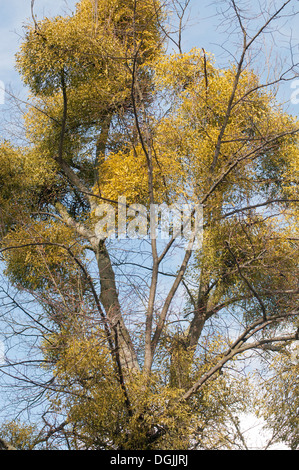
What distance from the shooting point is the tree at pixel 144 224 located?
24.6ft

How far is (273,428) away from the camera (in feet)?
30.3

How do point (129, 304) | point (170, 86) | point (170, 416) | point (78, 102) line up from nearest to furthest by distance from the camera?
point (170, 416), point (129, 304), point (170, 86), point (78, 102)

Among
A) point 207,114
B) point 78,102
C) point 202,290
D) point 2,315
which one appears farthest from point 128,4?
point 2,315

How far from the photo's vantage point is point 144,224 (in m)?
10.6

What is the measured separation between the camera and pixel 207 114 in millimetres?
10969

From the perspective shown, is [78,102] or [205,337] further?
[78,102]

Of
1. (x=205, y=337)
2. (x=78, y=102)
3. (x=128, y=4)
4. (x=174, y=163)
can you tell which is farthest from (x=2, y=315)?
(x=128, y=4)

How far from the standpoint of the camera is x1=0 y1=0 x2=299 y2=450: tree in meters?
7.50

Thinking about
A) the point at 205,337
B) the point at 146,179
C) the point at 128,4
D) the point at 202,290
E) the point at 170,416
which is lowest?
the point at 170,416

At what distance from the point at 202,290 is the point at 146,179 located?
8.22 ft

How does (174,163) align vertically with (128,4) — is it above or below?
below

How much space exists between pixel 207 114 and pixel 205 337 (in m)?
4.59

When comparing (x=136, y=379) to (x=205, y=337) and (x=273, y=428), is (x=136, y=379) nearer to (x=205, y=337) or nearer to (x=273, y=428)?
(x=205, y=337)

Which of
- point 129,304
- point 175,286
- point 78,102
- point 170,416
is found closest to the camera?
point 170,416
